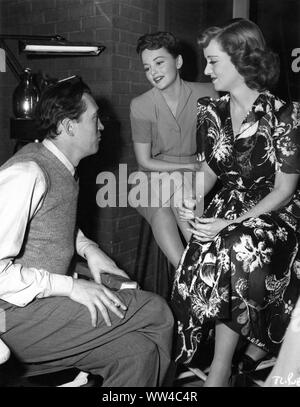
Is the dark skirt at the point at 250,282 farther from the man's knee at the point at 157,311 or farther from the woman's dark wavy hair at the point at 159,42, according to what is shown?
the woman's dark wavy hair at the point at 159,42

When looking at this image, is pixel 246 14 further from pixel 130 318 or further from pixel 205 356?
pixel 130 318

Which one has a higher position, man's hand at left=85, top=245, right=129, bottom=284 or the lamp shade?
the lamp shade

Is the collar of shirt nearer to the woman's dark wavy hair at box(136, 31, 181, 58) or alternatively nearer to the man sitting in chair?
the man sitting in chair

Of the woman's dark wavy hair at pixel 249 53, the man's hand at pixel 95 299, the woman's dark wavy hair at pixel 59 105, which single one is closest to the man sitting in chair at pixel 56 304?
the man's hand at pixel 95 299

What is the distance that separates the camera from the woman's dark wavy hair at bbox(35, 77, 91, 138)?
5.56ft

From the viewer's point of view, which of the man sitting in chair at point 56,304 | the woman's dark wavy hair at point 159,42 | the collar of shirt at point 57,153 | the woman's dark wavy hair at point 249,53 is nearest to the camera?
the man sitting in chair at point 56,304

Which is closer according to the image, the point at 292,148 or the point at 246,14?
the point at 292,148

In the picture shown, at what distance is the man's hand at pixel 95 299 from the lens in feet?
4.77

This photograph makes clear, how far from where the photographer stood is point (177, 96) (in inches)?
105

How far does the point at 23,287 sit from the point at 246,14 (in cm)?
240

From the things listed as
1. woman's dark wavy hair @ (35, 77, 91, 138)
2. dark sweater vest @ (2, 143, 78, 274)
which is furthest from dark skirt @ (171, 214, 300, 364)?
woman's dark wavy hair @ (35, 77, 91, 138)

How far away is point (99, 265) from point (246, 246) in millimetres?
526

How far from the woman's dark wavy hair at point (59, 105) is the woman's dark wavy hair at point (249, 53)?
2.14 feet
